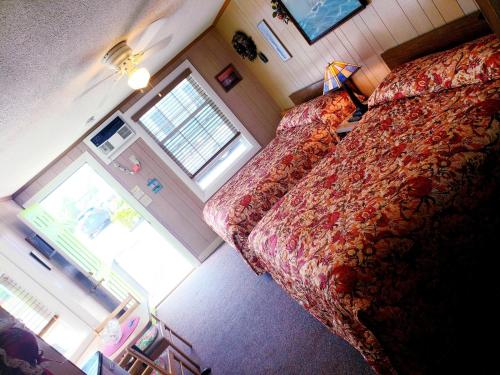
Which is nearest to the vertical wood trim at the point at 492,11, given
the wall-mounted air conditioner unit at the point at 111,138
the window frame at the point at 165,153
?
the window frame at the point at 165,153

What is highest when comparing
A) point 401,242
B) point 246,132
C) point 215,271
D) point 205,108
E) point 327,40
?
point 205,108

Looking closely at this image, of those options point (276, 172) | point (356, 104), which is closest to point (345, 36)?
point (356, 104)

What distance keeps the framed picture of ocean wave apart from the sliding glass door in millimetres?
3172

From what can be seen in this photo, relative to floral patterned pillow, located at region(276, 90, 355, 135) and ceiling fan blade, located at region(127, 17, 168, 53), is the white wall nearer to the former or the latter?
ceiling fan blade, located at region(127, 17, 168, 53)

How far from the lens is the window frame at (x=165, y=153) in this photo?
4.96 meters

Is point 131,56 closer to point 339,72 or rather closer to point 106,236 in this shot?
point 339,72

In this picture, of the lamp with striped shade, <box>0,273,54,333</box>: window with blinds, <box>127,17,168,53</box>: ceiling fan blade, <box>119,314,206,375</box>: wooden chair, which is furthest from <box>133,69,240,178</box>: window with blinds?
<box>119,314,206,375</box>: wooden chair

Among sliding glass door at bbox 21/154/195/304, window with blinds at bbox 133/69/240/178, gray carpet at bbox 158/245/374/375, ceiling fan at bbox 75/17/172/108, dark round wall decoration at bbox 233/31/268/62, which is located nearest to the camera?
gray carpet at bbox 158/245/374/375

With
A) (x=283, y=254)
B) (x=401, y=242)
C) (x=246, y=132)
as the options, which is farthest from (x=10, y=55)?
(x=246, y=132)

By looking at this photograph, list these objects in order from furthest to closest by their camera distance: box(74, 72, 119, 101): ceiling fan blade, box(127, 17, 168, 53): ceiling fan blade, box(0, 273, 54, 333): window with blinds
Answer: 1. box(0, 273, 54, 333): window with blinds
2. box(74, 72, 119, 101): ceiling fan blade
3. box(127, 17, 168, 53): ceiling fan blade

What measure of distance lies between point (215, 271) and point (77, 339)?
1.90 m

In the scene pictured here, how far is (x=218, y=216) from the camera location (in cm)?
380

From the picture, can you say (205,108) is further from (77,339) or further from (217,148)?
(77,339)

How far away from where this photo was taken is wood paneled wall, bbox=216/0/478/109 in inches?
105
